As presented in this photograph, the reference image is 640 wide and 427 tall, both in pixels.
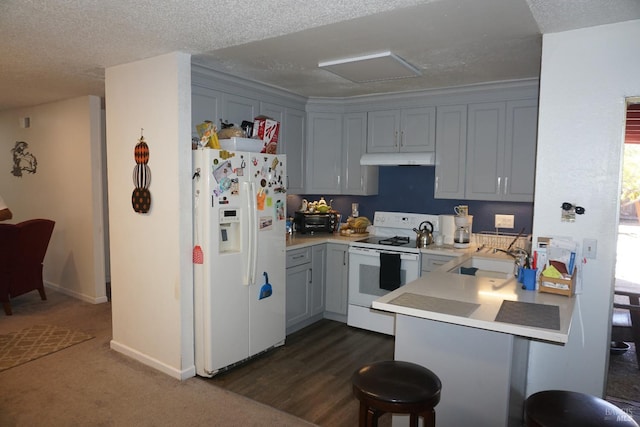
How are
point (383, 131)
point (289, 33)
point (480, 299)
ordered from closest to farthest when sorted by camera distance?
1. point (480, 299)
2. point (289, 33)
3. point (383, 131)

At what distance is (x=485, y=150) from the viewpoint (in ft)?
13.2

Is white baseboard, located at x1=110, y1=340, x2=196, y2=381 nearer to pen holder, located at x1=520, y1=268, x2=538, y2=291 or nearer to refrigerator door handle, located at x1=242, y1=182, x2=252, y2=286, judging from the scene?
refrigerator door handle, located at x1=242, y1=182, x2=252, y2=286

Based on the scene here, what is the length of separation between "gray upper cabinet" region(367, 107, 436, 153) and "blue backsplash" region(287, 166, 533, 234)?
336 millimetres

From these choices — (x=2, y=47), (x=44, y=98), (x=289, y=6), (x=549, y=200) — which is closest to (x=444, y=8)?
(x=289, y=6)

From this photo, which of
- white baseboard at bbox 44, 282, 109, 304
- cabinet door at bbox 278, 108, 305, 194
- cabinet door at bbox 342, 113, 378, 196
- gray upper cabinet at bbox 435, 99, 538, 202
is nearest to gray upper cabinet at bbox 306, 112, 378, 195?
cabinet door at bbox 342, 113, 378, 196

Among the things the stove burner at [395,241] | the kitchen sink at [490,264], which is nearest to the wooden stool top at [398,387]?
the kitchen sink at [490,264]

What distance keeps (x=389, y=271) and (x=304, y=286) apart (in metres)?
0.86

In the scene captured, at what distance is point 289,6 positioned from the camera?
2.21 meters

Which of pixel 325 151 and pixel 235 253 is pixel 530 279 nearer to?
pixel 235 253

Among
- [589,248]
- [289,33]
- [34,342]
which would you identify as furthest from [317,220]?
[34,342]

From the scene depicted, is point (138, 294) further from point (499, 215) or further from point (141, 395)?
point (499, 215)

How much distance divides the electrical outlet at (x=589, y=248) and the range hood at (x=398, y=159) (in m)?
1.91

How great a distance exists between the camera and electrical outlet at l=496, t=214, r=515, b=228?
13.6ft

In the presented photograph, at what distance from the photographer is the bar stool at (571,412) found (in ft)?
4.89
